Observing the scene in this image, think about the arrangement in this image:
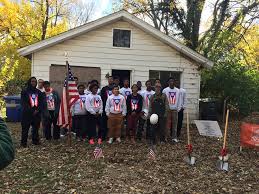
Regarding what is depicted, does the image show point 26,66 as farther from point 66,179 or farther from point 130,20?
point 66,179

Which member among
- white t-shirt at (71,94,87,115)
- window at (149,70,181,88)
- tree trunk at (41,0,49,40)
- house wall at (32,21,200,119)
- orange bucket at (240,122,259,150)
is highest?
tree trunk at (41,0,49,40)

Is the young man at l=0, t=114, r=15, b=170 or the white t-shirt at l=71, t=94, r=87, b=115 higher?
the young man at l=0, t=114, r=15, b=170

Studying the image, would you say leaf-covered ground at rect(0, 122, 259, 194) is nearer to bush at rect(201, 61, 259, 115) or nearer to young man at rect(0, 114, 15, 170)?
young man at rect(0, 114, 15, 170)

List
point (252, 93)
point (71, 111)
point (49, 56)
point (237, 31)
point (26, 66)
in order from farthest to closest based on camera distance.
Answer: point (26, 66)
point (237, 31)
point (252, 93)
point (49, 56)
point (71, 111)

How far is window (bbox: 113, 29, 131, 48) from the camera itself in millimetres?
16141

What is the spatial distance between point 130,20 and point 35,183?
936cm

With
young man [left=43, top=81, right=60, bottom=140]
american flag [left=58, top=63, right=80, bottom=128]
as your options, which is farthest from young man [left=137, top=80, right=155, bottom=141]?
young man [left=43, top=81, right=60, bottom=140]

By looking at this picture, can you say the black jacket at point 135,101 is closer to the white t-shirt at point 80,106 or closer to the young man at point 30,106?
the white t-shirt at point 80,106

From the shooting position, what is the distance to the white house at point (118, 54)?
15.5 m

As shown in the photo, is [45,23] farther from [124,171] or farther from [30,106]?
[124,171]

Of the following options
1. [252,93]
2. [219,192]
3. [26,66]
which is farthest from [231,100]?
[26,66]

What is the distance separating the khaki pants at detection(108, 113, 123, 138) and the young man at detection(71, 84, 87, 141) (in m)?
0.79

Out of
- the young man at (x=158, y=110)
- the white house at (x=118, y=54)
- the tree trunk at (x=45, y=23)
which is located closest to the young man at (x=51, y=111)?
the young man at (x=158, y=110)

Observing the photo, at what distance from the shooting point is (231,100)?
1878cm
